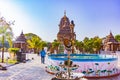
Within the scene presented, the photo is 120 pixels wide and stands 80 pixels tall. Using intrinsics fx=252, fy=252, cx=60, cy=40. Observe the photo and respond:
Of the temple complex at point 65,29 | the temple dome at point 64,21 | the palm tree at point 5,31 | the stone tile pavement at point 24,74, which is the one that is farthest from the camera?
the temple dome at point 64,21

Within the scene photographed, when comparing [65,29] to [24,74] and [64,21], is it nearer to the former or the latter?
[64,21]

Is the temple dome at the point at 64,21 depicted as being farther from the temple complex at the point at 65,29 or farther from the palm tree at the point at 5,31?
the palm tree at the point at 5,31

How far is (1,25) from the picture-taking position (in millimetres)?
16594

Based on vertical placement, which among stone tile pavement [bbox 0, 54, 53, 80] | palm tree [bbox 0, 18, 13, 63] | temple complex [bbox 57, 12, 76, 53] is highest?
temple complex [bbox 57, 12, 76, 53]

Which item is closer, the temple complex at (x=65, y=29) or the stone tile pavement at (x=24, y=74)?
the stone tile pavement at (x=24, y=74)

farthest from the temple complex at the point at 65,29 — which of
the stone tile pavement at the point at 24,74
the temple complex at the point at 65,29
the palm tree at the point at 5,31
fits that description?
the stone tile pavement at the point at 24,74

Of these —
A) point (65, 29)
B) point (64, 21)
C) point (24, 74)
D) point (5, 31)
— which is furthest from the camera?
point (64, 21)

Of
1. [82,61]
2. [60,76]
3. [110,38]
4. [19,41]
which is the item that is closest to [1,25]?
[82,61]

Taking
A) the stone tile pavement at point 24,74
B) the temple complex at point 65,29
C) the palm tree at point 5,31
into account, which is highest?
the temple complex at point 65,29

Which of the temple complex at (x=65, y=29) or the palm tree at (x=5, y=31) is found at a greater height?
the temple complex at (x=65, y=29)

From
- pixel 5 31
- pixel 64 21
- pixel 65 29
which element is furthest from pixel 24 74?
pixel 64 21

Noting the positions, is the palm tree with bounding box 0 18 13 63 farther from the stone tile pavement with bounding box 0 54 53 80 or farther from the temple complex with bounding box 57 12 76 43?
the temple complex with bounding box 57 12 76 43

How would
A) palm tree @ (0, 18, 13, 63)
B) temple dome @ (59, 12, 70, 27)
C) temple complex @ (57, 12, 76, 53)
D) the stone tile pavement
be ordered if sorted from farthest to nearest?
temple dome @ (59, 12, 70, 27)
temple complex @ (57, 12, 76, 53)
palm tree @ (0, 18, 13, 63)
the stone tile pavement

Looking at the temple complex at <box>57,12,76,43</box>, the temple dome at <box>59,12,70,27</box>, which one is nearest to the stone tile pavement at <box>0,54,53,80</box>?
the temple complex at <box>57,12,76,43</box>
